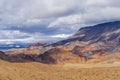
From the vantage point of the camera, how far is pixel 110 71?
61.9 m

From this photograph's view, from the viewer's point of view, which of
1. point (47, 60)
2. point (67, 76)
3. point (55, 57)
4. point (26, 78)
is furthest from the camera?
point (55, 57)

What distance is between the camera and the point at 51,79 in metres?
54.7

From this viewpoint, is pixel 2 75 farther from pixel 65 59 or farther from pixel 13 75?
pixel 65 59

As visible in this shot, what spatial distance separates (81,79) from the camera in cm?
5638

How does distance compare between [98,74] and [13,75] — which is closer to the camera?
[13,75]

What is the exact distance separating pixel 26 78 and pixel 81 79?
34.0 ft

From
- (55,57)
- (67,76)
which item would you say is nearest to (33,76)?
(67,76)

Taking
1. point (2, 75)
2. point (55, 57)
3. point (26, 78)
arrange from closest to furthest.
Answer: point (2, 75) < point (26, 78) < point (55, 57)

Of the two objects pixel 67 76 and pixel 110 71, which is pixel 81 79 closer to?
pixel 67 76

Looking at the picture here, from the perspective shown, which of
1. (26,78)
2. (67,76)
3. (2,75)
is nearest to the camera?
(2,75)

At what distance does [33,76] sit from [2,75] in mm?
7544

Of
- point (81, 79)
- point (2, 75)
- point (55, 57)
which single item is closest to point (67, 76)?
point (81, 79)

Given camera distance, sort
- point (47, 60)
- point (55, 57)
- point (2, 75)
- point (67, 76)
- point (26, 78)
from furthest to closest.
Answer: point (55, 57), point (47, 60), point (67, 76), point (26, 78), point (2, 75)

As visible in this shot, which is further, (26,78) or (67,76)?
(67,76)
